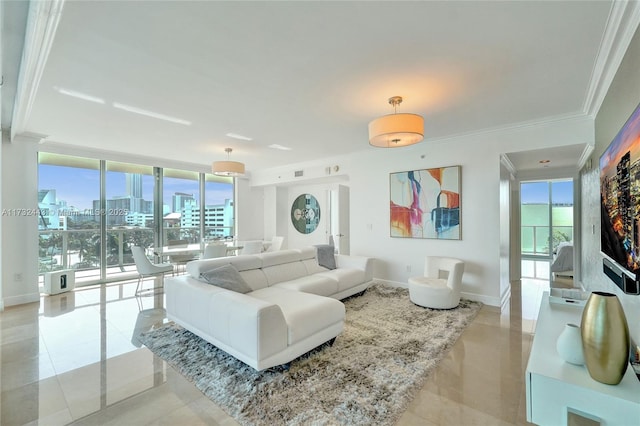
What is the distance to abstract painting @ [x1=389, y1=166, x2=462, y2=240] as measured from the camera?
444cm

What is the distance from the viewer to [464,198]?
14.4ft

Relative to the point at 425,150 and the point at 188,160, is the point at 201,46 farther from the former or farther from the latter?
the point at 188,160

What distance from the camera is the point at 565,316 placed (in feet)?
7.46

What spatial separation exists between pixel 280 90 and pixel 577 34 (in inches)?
94.0

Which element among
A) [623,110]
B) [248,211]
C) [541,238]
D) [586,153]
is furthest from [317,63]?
[541,238]

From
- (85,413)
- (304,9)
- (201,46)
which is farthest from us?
(201,46)

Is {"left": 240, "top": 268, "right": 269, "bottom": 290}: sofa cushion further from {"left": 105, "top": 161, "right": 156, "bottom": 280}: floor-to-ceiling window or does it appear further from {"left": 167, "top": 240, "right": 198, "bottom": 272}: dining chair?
{"left": 105, "top": 161, "right": 156, "bottom": 280}: floor-to-ceiling window

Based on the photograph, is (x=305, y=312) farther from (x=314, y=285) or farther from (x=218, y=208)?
(x=218, y=208)

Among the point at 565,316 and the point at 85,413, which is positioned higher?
the point at 565,316

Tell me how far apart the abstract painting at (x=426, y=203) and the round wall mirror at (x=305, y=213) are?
2614 millimetres

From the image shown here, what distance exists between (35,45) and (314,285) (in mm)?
3304

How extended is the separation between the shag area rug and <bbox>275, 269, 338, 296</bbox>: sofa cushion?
493 mm

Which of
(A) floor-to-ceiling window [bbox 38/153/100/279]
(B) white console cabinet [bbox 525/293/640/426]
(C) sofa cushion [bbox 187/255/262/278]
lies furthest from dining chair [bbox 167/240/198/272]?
(B) white console cabinet [bbox 525/293/640/426]

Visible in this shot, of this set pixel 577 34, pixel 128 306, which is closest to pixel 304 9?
pixel 577 34
